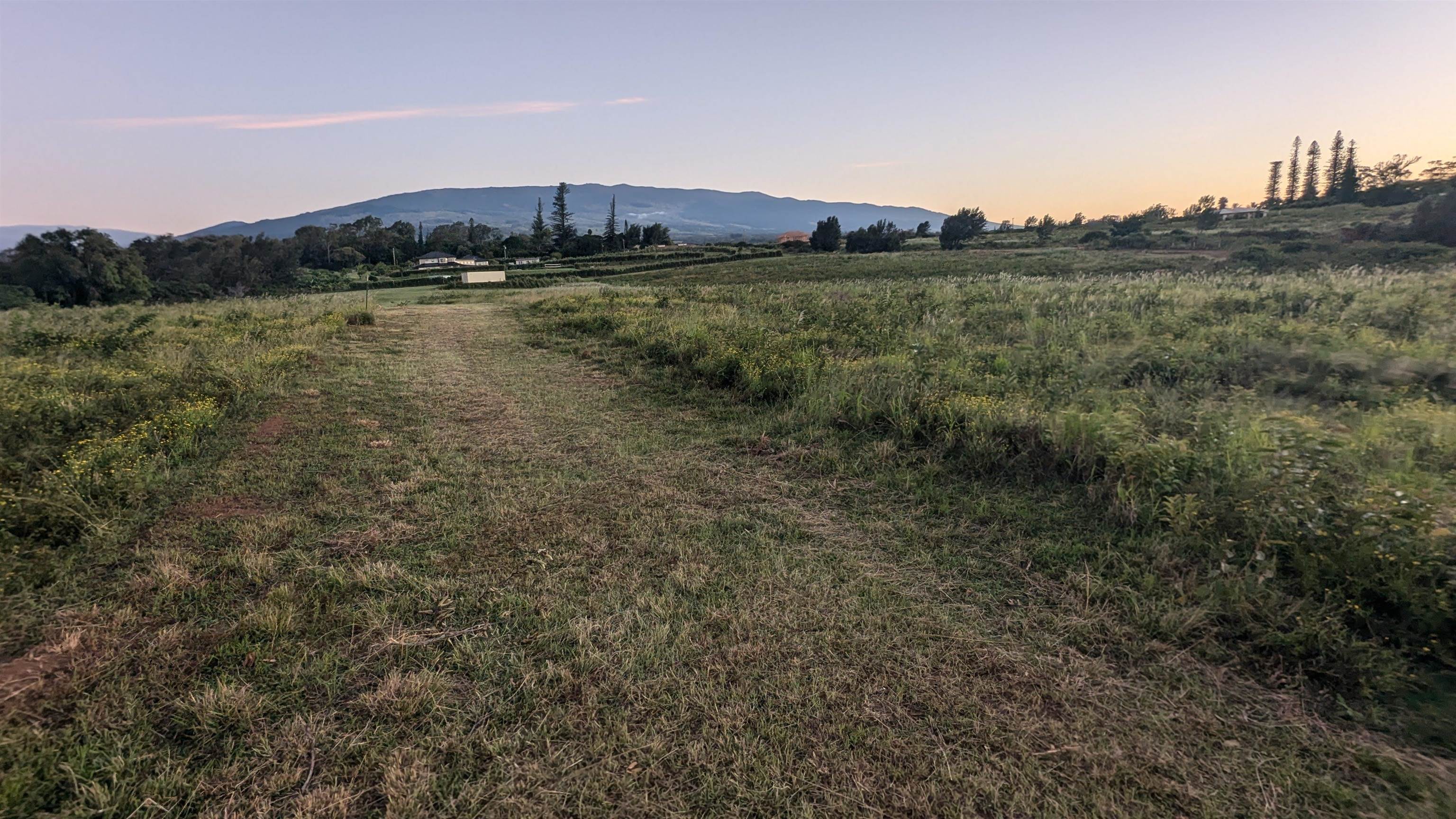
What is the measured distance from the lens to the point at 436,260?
7694 centimetres

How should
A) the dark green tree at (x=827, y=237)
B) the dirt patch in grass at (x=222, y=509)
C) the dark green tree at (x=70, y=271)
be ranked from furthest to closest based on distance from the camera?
1. the dark green tree at (x=827, y=237)
2. the dark green tree at (x=70, y=271)
3. the dirt patch in grass at (x=222, y=509)

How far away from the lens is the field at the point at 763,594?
2.22 metres

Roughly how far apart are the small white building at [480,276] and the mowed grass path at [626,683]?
43.0 metres

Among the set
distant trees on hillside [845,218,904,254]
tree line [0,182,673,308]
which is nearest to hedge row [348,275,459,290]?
tree line [0,182,673,308]

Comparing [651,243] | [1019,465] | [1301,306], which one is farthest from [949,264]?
[651,243]

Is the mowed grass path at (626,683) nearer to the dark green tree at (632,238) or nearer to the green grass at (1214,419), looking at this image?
the green grass at (1214,419)

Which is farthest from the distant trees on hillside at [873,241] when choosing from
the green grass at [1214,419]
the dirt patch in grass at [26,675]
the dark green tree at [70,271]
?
the dirt patch in grass at [26,675]

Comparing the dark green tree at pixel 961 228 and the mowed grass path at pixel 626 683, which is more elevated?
the dark green tree at pixel 961 228

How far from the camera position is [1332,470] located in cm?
391

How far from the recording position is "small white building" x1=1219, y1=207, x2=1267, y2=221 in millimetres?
62250

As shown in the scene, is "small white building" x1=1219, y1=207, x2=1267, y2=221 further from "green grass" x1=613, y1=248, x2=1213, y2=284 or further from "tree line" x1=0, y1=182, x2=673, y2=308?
"tree line" x1=0, y1=182, x2=673, y2=308

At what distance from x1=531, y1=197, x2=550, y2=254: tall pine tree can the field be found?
81.9m

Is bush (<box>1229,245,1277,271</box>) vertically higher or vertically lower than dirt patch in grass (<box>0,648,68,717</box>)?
higher

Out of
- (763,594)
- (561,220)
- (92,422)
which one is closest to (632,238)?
(561,220)
